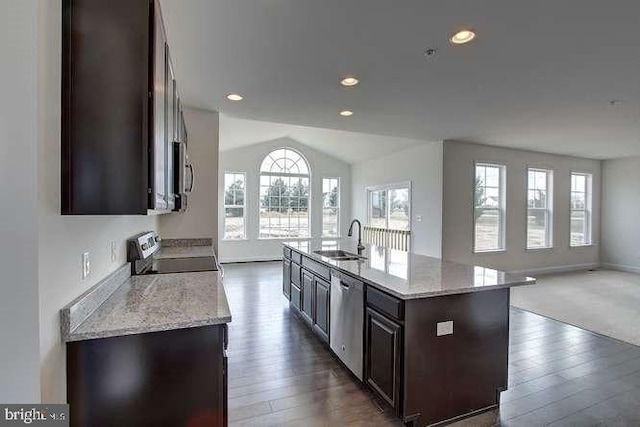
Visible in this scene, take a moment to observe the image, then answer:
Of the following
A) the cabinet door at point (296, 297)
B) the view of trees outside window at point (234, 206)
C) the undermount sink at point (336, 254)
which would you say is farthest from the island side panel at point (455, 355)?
the view of trees outside window at point (234, 206)

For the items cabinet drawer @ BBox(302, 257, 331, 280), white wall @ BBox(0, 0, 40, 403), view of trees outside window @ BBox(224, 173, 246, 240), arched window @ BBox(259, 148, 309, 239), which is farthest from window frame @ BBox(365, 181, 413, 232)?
white wall @ BBox(0, 0, 40, 403)

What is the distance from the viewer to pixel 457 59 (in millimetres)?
2602

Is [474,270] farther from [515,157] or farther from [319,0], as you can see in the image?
[515,157]

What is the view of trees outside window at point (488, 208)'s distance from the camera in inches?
244

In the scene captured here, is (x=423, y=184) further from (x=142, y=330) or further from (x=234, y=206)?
(x=142, y=330)

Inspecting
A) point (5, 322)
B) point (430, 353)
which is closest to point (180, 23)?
point (5, 322)

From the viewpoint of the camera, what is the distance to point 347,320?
254 centimetres

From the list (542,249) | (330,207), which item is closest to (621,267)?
(542,249)

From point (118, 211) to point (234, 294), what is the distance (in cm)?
402

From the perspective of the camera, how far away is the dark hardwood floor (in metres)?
2.12

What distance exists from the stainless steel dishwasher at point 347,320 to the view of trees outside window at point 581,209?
7265 mm

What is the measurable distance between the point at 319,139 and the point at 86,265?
22.1 ft

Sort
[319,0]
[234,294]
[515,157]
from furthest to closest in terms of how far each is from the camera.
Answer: [515,157]
[234,294]
[319,0]

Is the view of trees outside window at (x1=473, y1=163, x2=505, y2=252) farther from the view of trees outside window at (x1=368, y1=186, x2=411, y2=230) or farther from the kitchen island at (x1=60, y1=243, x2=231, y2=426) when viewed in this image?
the kitchen island at (x1=60, y1=243, x2=231, y2=426)
